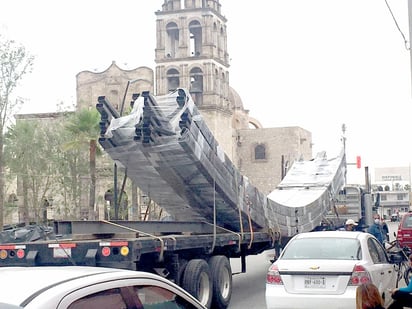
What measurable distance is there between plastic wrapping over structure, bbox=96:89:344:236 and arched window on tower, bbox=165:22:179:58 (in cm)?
5001

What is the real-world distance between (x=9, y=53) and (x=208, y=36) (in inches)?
1418

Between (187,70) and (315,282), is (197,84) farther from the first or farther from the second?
(315,282)

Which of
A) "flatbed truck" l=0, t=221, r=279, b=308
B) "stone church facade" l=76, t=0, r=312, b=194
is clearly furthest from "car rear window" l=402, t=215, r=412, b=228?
"stone church facade" l=76, t=0, r=312, b=194

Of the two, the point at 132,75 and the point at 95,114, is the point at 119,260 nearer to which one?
the point at 95,114

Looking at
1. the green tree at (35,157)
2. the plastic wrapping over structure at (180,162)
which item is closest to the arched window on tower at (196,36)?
the green tree at (35,157)

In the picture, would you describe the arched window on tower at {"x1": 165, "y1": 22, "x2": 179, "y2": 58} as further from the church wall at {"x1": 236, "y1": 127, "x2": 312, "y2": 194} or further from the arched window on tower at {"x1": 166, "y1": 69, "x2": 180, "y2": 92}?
the church wall at {"x1": 236, "y1": 127, "x2": 312, "y2": 194}

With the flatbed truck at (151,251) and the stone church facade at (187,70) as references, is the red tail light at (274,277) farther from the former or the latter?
the stone church facade at (187,70)

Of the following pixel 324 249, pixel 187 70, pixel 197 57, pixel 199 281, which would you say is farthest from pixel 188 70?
pixel 324 249

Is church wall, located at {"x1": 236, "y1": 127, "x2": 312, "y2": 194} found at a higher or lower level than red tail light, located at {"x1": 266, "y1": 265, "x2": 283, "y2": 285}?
higher

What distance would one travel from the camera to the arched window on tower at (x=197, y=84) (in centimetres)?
6319

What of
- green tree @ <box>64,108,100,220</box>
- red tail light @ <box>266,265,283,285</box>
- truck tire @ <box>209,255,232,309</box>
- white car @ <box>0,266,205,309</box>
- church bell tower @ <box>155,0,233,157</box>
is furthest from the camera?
church bell tower @ <box>155,0,233,157</box>

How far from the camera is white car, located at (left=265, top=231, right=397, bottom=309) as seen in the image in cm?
973

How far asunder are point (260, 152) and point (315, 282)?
208 ft

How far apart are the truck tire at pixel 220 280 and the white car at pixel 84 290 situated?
783cm
